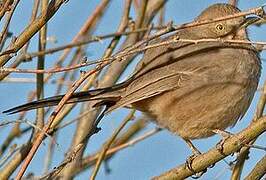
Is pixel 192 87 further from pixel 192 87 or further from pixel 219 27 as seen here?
pixel 219 27

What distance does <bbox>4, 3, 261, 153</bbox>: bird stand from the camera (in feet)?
12.0

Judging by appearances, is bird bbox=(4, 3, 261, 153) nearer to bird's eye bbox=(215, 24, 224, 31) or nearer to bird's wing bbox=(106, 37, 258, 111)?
bird's wing bbox=(106, 37, 258, 111)

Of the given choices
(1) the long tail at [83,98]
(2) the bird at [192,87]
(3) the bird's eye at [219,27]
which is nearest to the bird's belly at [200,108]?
(2) the bird at [192,87]

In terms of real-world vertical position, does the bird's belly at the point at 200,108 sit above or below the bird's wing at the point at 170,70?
below

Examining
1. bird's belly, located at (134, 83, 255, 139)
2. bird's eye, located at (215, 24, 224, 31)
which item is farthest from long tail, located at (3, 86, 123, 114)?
bird's eye, located at (215, 24, 224, 31)

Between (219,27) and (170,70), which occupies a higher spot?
(219,27)

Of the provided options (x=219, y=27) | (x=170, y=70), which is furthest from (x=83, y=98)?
(x=219, y=27)

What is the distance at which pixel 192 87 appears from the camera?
378 cm

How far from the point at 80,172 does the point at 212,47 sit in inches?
47.3

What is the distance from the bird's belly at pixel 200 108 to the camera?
3656mm

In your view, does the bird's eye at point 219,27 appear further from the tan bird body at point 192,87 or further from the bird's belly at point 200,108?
the bird's belly at point 200,108

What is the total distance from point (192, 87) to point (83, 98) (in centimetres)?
73

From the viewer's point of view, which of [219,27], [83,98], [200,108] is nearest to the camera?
[83,98]

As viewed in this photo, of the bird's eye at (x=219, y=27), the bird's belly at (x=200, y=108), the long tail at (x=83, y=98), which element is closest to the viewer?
the long tail at (x=83, y=98)
